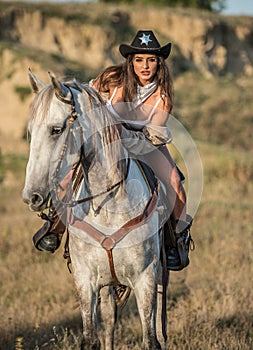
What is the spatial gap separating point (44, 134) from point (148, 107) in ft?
4.44

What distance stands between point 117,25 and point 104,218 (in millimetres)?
33950

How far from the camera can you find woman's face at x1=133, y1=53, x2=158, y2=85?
521 centimetres

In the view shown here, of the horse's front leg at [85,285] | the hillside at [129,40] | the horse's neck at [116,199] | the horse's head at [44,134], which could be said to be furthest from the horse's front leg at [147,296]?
the hillside at [129,40]

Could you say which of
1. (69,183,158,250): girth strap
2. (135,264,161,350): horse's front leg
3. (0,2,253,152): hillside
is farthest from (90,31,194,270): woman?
(0,2,253,152): hillside

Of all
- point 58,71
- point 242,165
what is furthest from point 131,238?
point 58,71

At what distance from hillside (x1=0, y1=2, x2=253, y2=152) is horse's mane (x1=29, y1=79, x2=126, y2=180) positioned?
1820 centimetres

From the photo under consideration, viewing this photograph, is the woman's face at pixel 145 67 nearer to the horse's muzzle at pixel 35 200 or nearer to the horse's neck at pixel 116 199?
the horse's neck at pixel 116 199

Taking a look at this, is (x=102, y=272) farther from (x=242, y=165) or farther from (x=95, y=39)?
(x=95, y=39)

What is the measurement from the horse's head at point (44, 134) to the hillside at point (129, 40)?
61.2ft

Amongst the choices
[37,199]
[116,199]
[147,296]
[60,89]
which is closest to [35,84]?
[60,89]

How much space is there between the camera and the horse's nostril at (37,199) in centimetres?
386

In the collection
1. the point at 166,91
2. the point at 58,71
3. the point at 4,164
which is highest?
the point at 166,91

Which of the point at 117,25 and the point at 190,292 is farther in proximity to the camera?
the point at 117,25

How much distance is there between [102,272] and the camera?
4754 mm
